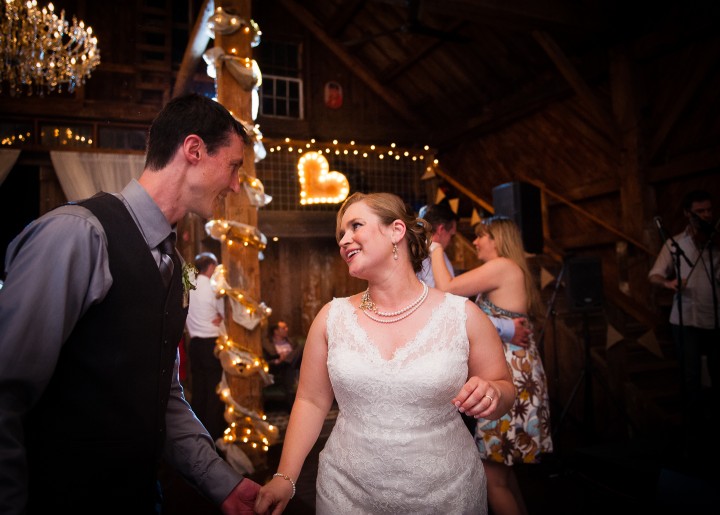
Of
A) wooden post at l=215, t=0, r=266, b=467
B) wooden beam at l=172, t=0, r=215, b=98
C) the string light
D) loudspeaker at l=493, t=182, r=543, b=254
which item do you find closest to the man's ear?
wooden post at l=215, t=0, r=266, b=467

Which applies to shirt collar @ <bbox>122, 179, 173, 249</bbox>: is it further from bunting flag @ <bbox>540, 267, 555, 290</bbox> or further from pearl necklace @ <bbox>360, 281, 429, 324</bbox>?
bunting flag @ <bbox>540, 267, 555, 290</bbox>

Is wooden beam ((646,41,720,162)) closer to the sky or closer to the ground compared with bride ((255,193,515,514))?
closer to the sky

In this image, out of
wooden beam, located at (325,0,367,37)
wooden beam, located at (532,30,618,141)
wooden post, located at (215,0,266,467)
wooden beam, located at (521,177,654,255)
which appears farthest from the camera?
wooden beam, located at (325,0,367,37)

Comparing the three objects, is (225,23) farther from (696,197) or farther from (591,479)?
(591,479)

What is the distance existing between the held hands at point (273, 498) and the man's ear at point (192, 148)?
104 cm

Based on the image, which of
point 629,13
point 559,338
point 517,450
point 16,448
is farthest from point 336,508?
point 629,13

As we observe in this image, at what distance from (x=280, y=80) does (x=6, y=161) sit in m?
4.98

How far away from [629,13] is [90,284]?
7.16 meters

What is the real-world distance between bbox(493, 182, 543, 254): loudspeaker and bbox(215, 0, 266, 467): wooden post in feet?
11.4

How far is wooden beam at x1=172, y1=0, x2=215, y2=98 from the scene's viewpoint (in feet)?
12.8

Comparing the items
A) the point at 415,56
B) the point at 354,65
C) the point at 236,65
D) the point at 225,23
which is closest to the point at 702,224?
the point at 236,65

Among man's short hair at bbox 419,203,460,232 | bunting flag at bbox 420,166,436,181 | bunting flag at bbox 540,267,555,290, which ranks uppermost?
bunting flag at bbox 420,166,436,181

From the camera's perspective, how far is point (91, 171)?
7574 mm

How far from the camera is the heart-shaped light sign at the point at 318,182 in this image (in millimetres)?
8141
